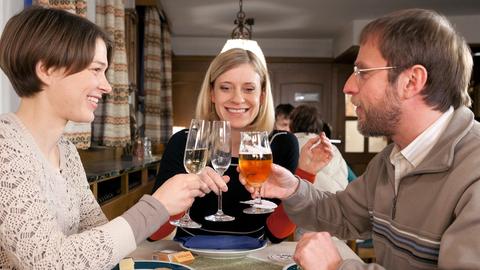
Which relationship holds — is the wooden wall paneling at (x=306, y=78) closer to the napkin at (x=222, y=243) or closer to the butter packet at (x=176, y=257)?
the napkin at (x=222, y=243)

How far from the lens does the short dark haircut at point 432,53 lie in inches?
46.3

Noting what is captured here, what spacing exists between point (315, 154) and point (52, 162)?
854 millimetres

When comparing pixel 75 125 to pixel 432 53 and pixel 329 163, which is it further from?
pixel 432 53

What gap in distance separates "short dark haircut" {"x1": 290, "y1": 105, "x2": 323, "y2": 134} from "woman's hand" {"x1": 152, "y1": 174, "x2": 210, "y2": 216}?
8.31ft

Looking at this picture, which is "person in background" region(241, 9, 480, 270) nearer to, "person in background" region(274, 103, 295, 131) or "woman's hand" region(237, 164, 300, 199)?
"woman's hand" region(237, 164, 300, 199)

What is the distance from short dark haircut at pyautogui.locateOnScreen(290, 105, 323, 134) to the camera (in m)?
3.67

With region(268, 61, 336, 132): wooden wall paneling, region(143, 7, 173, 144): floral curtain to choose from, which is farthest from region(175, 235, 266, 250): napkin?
region(268, 61, 336, 132): wooden wall paneling

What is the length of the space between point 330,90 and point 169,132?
267 cm

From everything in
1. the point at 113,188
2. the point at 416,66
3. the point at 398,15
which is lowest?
the point at 113,188

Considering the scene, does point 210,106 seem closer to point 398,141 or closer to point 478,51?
point 398,141

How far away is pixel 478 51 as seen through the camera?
676 centimetres

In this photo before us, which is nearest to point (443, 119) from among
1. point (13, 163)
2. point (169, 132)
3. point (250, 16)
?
point (13, 163)

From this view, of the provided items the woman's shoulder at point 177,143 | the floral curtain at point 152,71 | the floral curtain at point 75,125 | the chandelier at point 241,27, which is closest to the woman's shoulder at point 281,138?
the woman's shoulder at point 177,143

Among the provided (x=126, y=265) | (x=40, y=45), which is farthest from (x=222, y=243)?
(x=40, y=45)
